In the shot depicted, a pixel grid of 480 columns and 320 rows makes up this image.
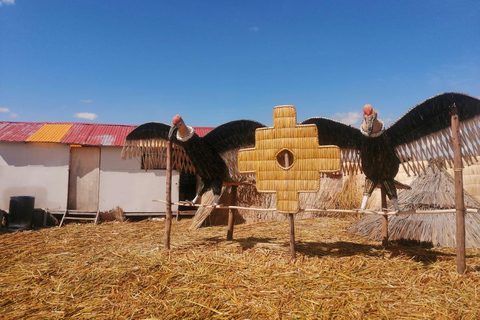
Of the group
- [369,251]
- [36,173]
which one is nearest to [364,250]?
[369,251]

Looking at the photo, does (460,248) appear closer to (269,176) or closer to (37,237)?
(269,176)

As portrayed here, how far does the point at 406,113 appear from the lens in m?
3.84

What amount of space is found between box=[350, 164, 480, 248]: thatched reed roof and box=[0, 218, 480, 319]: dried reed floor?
1.96 ft

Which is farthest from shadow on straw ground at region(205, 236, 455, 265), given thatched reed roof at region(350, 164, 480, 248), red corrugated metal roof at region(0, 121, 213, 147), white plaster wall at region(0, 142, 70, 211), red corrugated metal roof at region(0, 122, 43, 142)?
red corrugated metal roof at region(0, 122, 43, 142)

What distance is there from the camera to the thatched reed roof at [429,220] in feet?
18.4

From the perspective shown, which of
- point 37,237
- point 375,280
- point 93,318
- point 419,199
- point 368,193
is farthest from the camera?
point 37,237

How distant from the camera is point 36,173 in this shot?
29.9 ft

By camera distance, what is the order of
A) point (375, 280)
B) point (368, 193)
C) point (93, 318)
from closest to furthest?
1. point (93, 318)
2. point (375, 280)
3. point (368, 193)

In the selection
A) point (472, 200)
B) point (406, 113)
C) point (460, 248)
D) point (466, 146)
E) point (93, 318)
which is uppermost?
point (406, 113)

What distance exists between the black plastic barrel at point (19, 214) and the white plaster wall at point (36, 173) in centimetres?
96

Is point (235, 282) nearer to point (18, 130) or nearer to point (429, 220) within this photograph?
point (429, 220)

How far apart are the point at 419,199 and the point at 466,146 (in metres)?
2.91

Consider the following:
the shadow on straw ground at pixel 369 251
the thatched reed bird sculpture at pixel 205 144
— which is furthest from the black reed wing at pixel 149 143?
the shadow on straw ground at pixel 369 251

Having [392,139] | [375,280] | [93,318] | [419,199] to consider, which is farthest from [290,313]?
[419,199]
